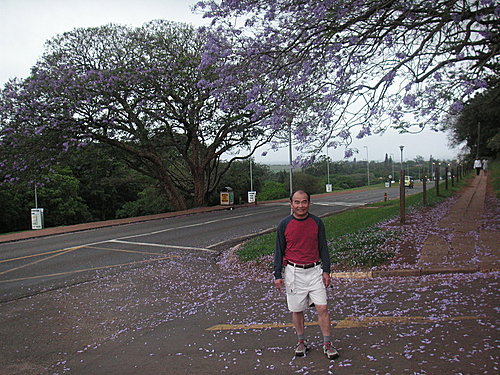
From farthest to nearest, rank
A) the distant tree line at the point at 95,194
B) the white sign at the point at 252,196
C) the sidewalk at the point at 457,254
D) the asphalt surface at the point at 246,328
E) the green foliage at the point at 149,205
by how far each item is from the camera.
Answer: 1. the green foliage at the point at 149,205
2. the distant tree line at the point at 95,194
3. the white sign at the point at 252,196
4. the sidewalk at the point at 457,254
5. the asphalt surface at the point at 246,328

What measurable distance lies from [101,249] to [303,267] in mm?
10066

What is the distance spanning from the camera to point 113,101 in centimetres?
2180

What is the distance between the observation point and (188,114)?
24.2 metres

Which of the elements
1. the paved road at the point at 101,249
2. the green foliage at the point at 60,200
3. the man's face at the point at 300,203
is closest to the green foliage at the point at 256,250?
the paved road at the point at 101,249

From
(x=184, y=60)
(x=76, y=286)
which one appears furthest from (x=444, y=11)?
(x=184, y=60)

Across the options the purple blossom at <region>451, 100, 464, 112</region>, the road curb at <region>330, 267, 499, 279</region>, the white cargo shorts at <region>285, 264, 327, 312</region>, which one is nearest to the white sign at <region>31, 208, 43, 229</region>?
the road curb at <region>330, 267, 499, 279</region>

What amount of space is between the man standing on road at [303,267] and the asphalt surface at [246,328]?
33 cm

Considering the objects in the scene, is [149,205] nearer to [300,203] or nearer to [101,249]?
[101,249]

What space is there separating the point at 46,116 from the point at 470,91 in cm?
1777

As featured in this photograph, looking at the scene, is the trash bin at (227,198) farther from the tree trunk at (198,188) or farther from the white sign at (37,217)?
the white sign at (37,217)

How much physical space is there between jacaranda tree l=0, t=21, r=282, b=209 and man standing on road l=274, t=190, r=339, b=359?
13.4 meters

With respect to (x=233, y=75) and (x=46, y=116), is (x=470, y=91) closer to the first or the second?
(x=233, y=75)

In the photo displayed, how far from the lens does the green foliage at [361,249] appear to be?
25.5 ft

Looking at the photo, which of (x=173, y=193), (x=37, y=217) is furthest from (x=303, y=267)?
(x=173, y=193)
